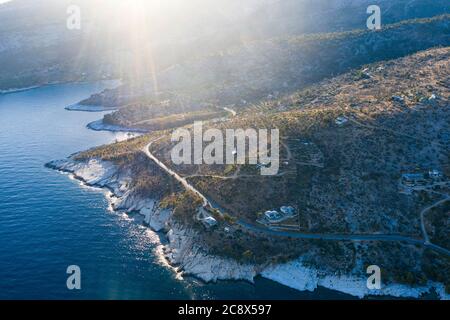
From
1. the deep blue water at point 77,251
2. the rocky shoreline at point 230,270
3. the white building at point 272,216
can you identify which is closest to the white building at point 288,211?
the white building at point 272,216

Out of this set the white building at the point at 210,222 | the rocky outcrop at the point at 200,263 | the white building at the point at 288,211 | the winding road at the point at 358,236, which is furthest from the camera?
the white building at the point at 288,211

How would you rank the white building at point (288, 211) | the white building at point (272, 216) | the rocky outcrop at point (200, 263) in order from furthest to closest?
the white building at point (288, 211)
the white building at point (272, 216)
the rocky outcrop at point (200, 263)

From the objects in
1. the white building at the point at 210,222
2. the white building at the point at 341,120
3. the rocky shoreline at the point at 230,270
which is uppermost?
the white building at the point at 341,120

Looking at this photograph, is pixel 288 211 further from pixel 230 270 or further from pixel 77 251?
pixel 77 251

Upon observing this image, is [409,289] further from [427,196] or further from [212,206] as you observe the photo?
[212,206]

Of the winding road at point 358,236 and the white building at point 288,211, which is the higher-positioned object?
the white building at point 288,211

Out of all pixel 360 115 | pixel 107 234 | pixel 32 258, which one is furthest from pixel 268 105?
pixel 32 258

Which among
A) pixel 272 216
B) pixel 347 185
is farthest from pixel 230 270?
pixel 347 185

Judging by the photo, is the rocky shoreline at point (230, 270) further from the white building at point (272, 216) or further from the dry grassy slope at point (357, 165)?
the dry grassy slope at point (357, 165)

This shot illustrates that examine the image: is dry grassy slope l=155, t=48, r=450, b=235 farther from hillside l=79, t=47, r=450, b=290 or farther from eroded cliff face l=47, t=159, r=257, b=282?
eroded cliff face l=47, t=159, r=257, b=282

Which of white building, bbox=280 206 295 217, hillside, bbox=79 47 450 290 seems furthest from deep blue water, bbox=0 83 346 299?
white building, bbox=280 206 295 217
